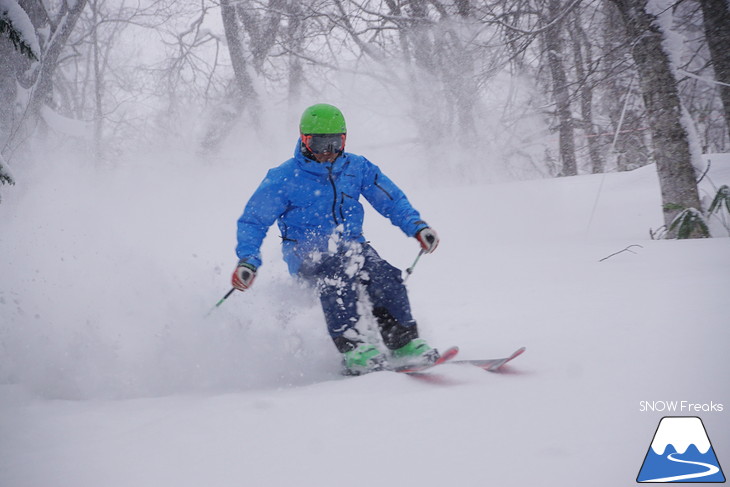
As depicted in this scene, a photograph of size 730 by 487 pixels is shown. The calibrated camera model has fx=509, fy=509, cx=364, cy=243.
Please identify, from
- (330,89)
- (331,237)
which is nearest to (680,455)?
(331,237)

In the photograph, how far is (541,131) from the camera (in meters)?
17.5

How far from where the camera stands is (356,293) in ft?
9.83

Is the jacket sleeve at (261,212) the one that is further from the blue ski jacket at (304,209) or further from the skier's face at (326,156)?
the skier's face at (326,156)

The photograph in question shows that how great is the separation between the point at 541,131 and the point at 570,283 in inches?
573

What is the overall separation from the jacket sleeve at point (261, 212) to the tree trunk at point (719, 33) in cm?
576

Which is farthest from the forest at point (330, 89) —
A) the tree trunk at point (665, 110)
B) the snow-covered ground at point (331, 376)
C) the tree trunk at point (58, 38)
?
the snow-covered ground at point (331, 376)

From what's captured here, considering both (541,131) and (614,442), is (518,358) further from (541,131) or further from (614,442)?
(541,131)

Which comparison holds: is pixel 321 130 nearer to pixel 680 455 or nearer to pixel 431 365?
pixel 431 365

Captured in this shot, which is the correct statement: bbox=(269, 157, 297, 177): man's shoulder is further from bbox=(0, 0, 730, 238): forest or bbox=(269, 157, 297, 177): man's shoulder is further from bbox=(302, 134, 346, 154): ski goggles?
bbox=(0, 0, 730, 238): forest

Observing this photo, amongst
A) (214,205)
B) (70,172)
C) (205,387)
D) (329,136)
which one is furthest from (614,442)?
(70,172)

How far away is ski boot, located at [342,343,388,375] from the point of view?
2.73 meters

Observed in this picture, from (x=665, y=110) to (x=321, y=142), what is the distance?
4898mm

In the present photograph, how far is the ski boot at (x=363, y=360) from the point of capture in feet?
8.96

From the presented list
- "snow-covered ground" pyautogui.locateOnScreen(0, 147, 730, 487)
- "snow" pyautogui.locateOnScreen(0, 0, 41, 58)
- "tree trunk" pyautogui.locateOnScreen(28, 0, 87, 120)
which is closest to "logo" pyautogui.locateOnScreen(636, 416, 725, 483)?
"snow-covered ground" pyautogui.locateOnScreen(0, 147, 730, 487)
